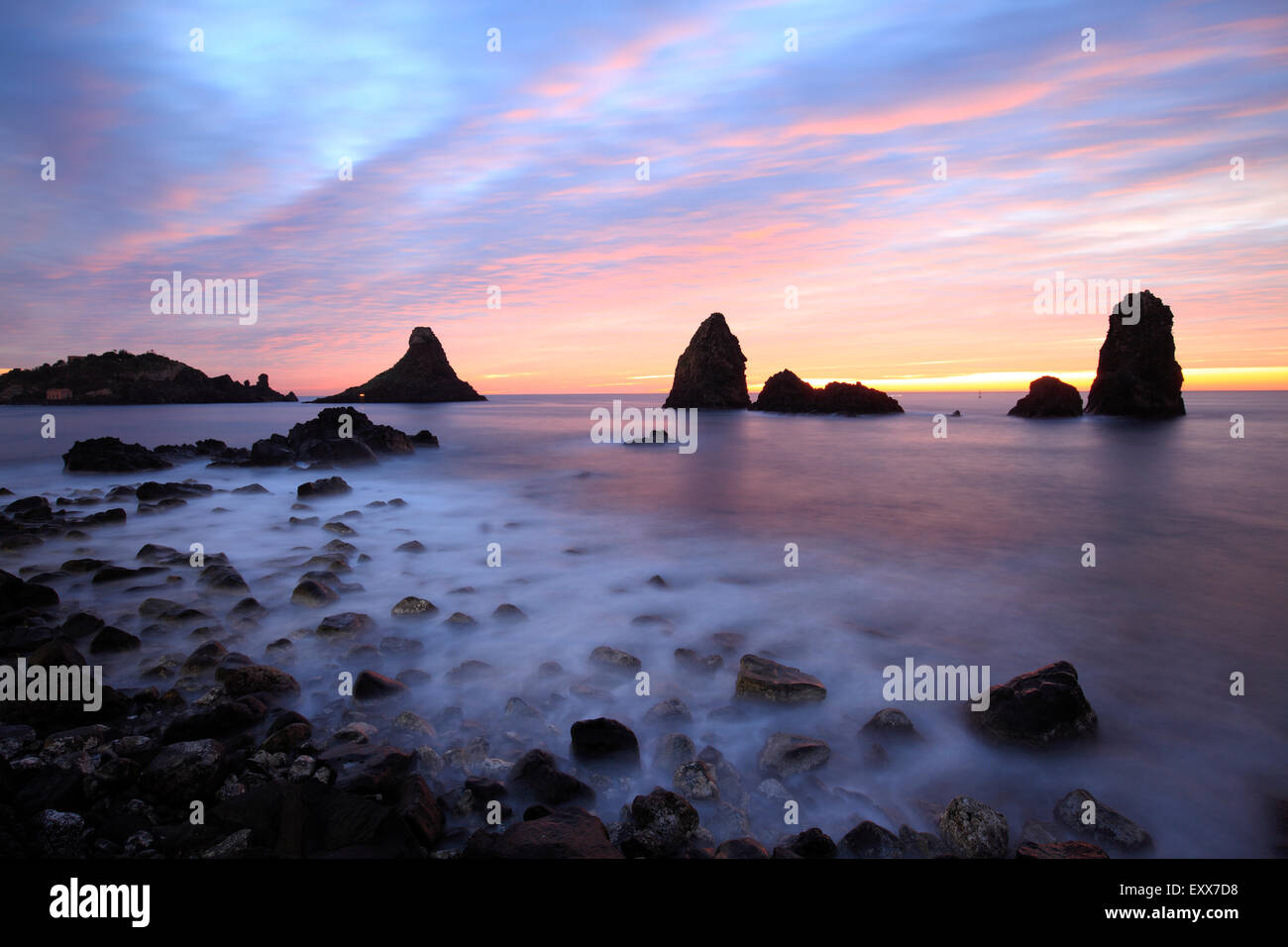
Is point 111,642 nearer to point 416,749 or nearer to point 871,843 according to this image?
point 416,749

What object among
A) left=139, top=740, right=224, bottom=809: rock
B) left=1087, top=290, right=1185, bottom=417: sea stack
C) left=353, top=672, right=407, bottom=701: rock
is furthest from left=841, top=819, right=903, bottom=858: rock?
left=1087, top=290, right=1185, bottom=417: sea stack

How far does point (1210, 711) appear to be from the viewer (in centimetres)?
412

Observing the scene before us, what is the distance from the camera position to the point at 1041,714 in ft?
12.0

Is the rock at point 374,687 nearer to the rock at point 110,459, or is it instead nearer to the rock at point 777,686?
the rock at point 777,686

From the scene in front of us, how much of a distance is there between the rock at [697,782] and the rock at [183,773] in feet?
8.07

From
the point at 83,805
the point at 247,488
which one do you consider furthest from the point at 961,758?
the point at 247,488

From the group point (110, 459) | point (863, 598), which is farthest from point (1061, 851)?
point (110, 459)

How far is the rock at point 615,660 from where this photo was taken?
468cm

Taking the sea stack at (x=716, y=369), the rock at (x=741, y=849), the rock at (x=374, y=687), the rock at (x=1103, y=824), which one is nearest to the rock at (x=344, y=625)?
the rock at (x=374, y=687)

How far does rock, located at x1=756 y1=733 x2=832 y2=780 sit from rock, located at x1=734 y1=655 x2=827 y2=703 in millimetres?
523

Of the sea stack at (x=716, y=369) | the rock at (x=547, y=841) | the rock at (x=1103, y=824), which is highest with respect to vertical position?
the sea stack at (x=716, y=369)
